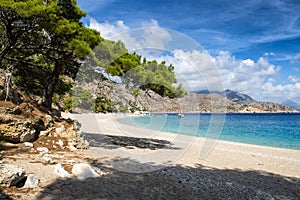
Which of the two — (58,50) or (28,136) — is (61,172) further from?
(58,50)

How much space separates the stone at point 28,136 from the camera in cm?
779

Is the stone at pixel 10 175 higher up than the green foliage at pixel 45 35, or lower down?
lower down

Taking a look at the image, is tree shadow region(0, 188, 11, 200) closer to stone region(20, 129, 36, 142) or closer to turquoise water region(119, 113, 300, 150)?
stone region(20, 129, 36, 142)

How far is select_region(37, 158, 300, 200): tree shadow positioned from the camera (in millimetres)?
4824

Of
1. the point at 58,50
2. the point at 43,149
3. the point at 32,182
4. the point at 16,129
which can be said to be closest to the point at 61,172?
the point at 32,182

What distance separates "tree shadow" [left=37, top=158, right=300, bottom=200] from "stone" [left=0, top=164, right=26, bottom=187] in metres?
0.56

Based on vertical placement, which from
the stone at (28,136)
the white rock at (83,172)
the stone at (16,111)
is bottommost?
the white rock at (83,172)

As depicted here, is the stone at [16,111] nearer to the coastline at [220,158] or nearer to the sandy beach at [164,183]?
the sandy beach at [164,183]

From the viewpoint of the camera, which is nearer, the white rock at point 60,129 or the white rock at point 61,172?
the white rock at point 61,172

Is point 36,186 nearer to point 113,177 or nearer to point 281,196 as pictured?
point 113,177

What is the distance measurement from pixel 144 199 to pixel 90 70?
326 inches

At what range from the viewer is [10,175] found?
14.4 ft

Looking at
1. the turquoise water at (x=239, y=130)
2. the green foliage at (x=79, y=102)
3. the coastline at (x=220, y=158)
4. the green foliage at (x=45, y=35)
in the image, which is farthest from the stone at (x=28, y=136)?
the green foliage at (x=79, y=102)

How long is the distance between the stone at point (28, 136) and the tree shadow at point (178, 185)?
2.46 m
